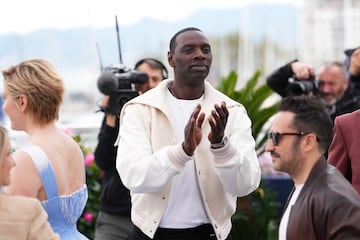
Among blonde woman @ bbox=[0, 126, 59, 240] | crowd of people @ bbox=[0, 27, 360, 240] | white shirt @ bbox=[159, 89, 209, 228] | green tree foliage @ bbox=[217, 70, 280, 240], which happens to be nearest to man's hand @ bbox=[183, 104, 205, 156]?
crowd of people @ bbox=[0, 27, 360, 240]

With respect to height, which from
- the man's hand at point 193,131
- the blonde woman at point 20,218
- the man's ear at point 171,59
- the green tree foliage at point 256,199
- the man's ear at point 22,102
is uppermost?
the man's ear at point 171,59

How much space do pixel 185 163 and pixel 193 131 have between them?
0.25 metres

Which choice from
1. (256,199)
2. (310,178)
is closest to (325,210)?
(310,178)

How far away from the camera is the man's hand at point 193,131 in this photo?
384 cm

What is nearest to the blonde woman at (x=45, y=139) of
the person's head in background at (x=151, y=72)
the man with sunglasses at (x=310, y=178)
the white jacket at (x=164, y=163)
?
the white jacket at (x=164, y=163)

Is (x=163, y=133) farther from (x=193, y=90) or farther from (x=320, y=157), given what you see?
(x=320, y=157)

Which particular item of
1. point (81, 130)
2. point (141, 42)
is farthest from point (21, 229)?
point (141, 42)

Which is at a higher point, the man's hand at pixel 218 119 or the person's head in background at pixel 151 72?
the man's hand at pixel 218 119

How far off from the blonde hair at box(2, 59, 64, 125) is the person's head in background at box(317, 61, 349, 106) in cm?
323

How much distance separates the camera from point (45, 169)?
408cm

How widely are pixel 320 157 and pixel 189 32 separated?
3.72 ft

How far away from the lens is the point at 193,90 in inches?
169

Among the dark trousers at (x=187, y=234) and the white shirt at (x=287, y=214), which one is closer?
the white shirt at (x=287, y=214)

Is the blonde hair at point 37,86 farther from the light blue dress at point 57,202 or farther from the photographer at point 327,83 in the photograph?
the photographer at point 327,83
